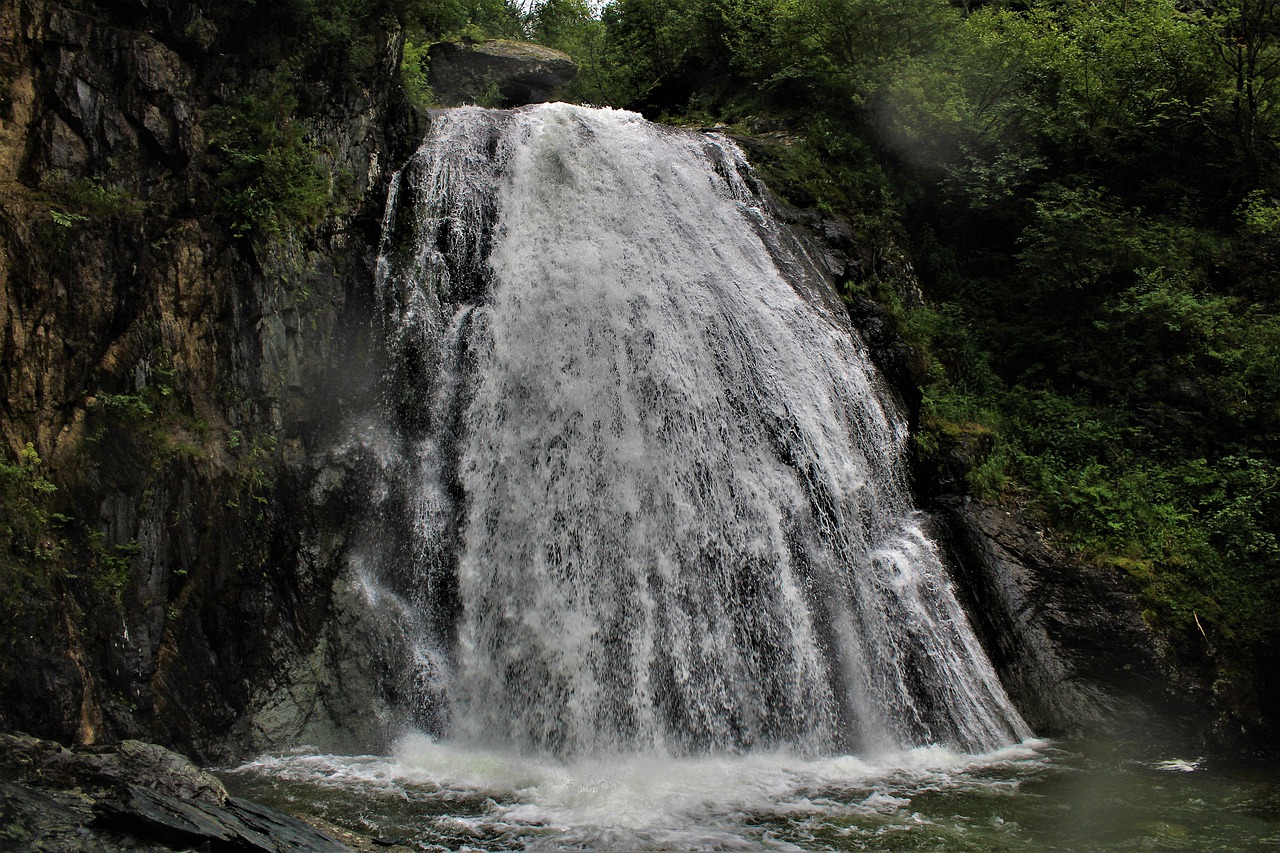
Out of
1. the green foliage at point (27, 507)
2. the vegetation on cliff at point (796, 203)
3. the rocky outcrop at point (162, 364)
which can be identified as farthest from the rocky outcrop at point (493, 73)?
the green foliage at point (27, 507)

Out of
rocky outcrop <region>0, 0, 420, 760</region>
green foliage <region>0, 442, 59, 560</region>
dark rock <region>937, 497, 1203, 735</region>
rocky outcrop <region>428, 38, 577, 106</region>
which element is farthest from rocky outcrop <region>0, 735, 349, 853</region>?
rocky outcrop <region>428, 38, 577, 106</region>

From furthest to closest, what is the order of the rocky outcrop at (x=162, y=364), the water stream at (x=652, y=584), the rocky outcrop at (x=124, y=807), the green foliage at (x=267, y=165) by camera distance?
the green foliage at (x=267, y=165) < the rocky outcrop at (x=162, y=364) < the water stream at (x=652, y=584) < the rocky outcrop at (x=124, y=807)

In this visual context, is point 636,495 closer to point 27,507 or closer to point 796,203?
point 27,507

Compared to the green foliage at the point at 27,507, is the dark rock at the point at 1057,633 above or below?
below

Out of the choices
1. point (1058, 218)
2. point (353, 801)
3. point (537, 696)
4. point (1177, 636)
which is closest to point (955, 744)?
point (1177, 636)

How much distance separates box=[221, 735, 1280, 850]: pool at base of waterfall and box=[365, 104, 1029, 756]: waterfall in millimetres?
415

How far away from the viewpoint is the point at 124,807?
4707 millimetres

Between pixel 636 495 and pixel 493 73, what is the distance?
17.3m

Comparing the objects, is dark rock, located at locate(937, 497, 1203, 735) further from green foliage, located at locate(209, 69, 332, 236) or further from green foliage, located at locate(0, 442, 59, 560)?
green foliage, located at locate(0, 442, 59, 560)

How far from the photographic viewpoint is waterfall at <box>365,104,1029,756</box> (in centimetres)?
825

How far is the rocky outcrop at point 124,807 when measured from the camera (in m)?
4.50

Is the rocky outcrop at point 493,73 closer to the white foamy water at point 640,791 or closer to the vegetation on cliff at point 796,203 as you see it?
the vegetation on cliff at point 796,203

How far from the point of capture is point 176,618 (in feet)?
25.3

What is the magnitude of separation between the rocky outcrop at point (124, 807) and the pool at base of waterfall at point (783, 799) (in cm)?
91
